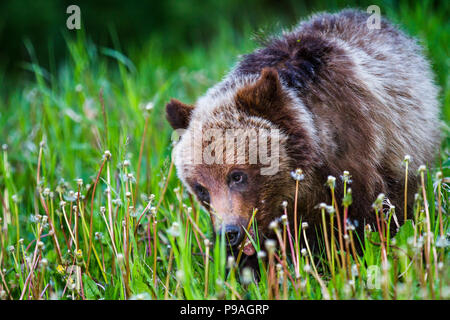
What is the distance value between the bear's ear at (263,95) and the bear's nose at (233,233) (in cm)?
69

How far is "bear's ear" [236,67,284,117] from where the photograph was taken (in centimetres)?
327

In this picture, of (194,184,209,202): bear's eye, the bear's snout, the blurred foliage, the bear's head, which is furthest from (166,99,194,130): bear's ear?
the blurred foliage

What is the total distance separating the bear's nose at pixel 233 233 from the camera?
3.14 metres

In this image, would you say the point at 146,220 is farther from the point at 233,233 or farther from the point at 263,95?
the point at 263,95

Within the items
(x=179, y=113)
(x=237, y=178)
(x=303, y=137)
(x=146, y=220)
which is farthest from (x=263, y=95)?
(x=146, y=220)

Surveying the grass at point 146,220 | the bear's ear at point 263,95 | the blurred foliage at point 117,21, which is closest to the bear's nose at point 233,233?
the grass at point 146,220

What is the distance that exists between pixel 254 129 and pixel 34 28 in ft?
29.6

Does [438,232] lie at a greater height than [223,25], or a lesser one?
lesser

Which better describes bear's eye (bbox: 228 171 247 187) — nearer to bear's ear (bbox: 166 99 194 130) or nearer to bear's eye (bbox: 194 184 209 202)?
bear's eye (bbox: 194 184 209 202)

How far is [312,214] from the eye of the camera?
3.48 metres

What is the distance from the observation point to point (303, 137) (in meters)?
3.30

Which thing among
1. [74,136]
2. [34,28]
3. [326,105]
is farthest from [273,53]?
[34,28]

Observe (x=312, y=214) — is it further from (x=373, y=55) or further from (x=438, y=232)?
(x=373, y=55)

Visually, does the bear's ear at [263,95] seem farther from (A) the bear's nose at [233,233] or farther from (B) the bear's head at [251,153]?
(A) the bear's nose at [233,233]
